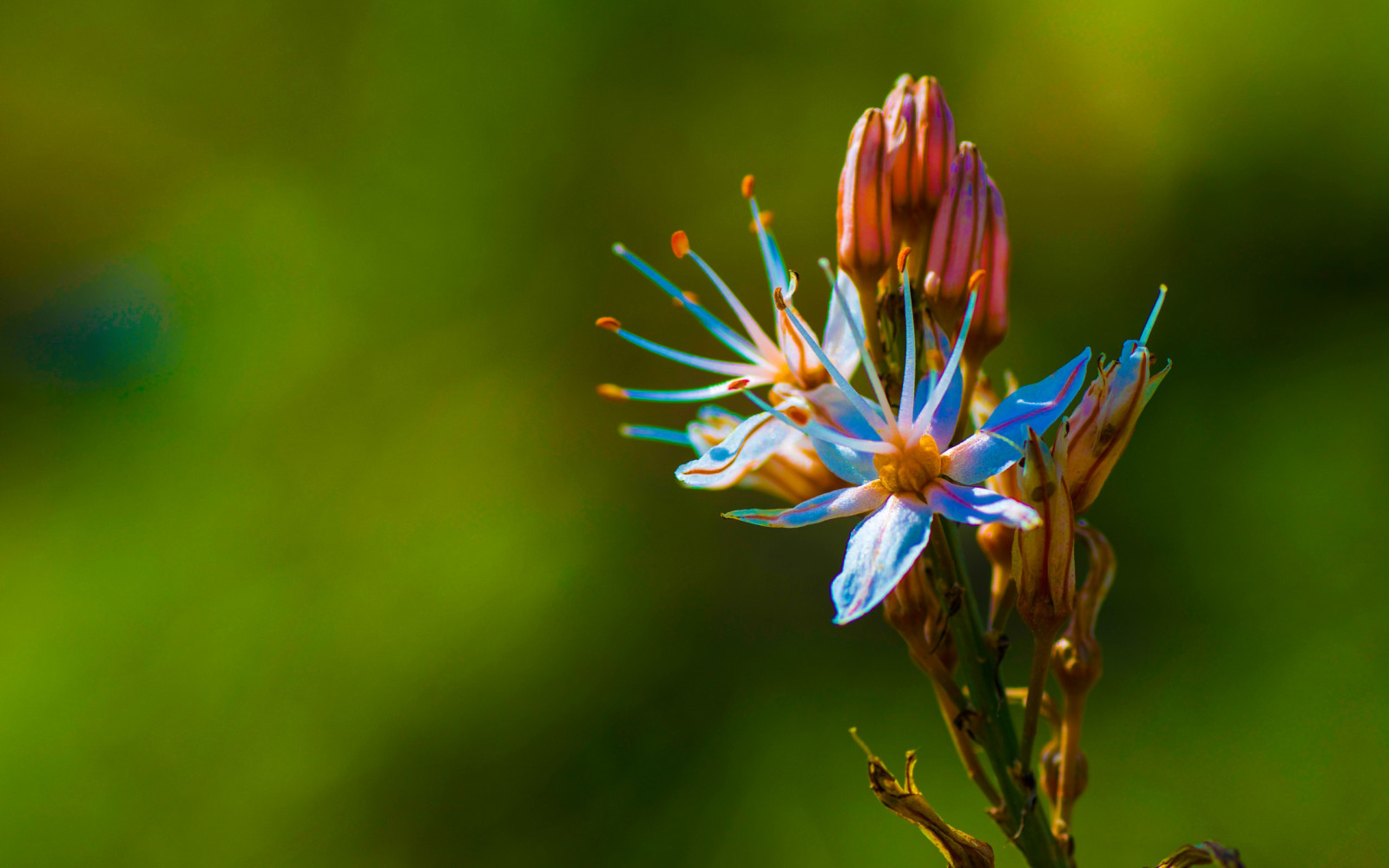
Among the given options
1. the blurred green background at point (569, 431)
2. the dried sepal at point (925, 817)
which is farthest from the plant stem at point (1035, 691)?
the blurred green background at point (569, 431)

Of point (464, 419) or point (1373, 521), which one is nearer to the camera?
point (1373, 521)

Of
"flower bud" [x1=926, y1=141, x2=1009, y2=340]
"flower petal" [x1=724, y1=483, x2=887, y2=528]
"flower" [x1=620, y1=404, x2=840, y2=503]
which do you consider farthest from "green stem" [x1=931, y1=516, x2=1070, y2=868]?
"flower bud" [x1=926, y1=141, x2=1009, y2=340]

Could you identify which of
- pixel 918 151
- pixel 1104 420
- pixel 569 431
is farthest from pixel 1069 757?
pixel 569 431

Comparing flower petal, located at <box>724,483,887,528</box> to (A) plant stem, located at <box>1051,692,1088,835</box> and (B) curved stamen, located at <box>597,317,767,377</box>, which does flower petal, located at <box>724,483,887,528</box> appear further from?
(A) plant stem, located at <box>1051,692,1088,835</box>

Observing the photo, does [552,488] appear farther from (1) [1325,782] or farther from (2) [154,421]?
(1) [1325,782]

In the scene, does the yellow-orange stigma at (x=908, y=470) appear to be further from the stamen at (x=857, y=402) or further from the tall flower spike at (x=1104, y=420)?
the tall flower spike at (x=1104, y=420)

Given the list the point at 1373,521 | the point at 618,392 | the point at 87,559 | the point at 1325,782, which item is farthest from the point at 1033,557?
the point at 87,559

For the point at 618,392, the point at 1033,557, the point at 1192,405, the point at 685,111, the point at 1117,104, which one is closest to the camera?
the point at 1033,557
